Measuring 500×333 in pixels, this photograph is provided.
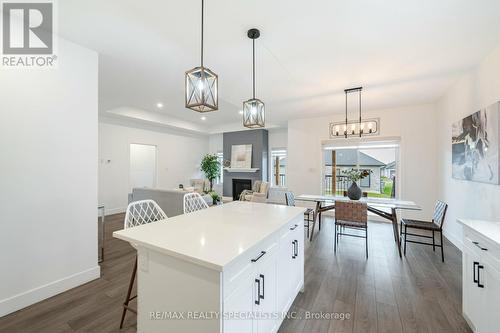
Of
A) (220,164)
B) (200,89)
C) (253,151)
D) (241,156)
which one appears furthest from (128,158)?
(200,89)

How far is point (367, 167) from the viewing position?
540 centimetres

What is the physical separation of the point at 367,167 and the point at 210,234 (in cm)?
525

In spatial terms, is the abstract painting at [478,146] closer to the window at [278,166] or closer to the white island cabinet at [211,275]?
the white island cabinet at [211,275]

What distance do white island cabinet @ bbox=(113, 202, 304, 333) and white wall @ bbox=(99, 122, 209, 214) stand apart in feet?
17.0

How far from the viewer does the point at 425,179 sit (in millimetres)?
4594

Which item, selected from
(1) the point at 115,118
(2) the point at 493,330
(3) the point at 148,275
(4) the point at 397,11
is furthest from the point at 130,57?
(2) the point at 493,330

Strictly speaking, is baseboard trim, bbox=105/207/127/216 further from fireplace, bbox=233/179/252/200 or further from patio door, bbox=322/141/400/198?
patio door, bbox=322/141/400/198

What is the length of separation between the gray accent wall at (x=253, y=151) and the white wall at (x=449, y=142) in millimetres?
4726

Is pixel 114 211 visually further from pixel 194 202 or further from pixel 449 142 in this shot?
pixel 449 142

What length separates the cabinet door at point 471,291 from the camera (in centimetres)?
154

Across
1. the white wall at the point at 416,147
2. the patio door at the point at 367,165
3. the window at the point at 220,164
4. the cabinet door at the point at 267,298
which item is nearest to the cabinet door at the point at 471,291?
the cabinet door at the point at 267,298

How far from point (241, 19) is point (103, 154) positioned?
17.9ft

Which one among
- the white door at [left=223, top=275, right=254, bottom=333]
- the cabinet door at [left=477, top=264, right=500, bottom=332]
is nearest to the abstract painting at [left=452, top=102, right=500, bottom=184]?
the cabinet door at [left=477, top=264, right=500, bottom=332]

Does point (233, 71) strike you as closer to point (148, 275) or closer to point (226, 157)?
point (148, 275)
